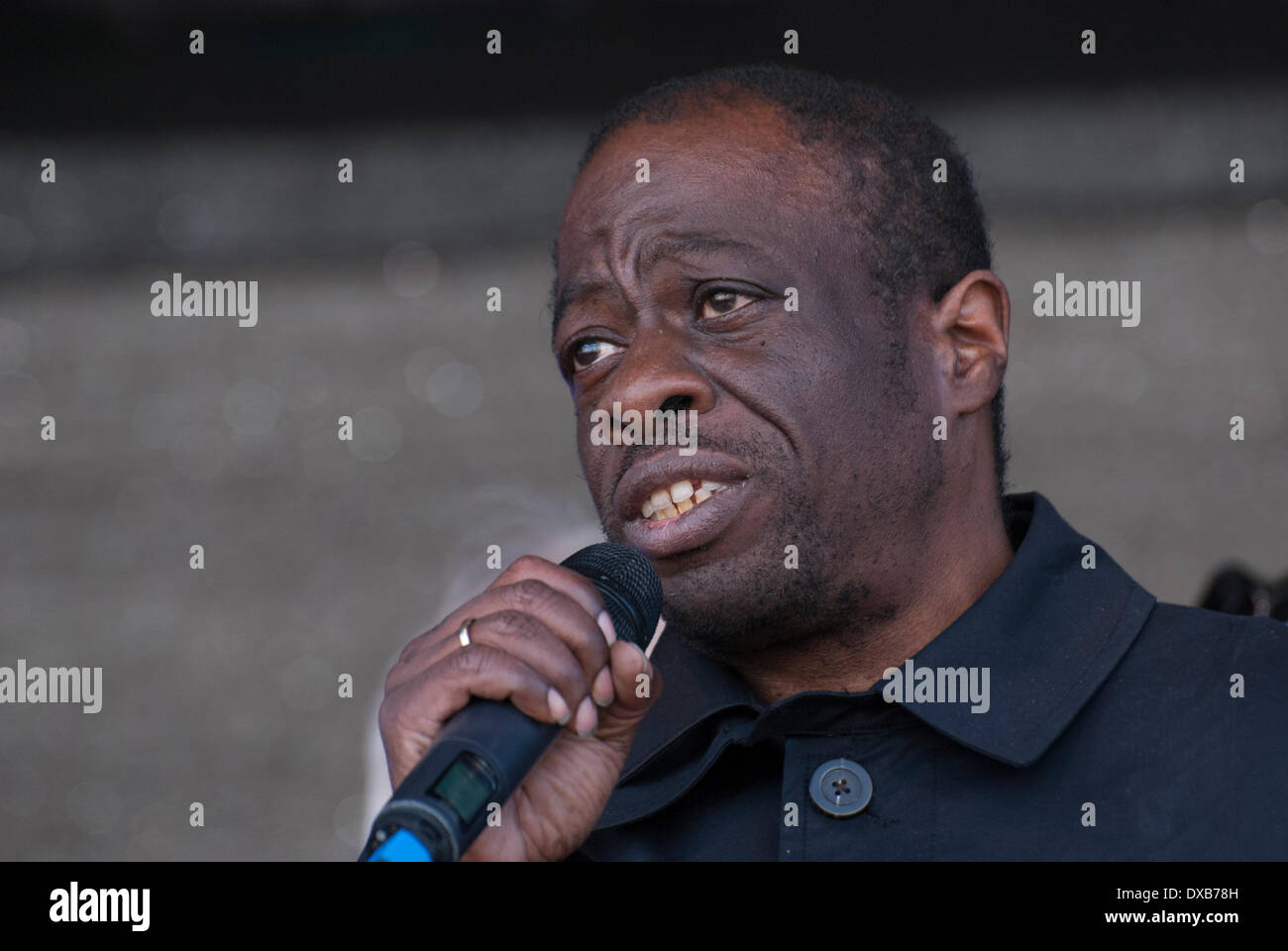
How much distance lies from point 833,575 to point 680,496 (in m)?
0.22

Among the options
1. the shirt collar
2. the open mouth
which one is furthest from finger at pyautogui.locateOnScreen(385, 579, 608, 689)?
the shirt collar

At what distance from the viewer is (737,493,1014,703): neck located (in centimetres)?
189

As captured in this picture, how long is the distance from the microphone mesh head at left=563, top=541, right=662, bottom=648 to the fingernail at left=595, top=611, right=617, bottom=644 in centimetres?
3

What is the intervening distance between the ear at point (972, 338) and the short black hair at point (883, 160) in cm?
3

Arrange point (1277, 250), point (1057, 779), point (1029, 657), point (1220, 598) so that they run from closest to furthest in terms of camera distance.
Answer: point (1057, 779) → point (1029, 657) → point (1220, 598) → point (1277, 250)

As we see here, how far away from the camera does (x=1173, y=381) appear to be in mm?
3992

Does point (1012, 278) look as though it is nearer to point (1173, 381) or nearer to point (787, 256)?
point (1173, 381)

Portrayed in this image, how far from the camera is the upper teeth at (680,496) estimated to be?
5.80 ft

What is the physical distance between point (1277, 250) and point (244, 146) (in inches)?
117

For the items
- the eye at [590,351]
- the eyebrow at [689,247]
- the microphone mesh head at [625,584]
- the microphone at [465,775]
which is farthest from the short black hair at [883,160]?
the microphone at [465,775]

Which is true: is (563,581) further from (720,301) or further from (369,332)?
(369,332)

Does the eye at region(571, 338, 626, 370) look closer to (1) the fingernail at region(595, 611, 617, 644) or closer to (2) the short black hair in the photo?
(2) the short black hair

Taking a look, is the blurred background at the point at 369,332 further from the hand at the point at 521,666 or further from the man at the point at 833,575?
the hand at the point at 521,666
